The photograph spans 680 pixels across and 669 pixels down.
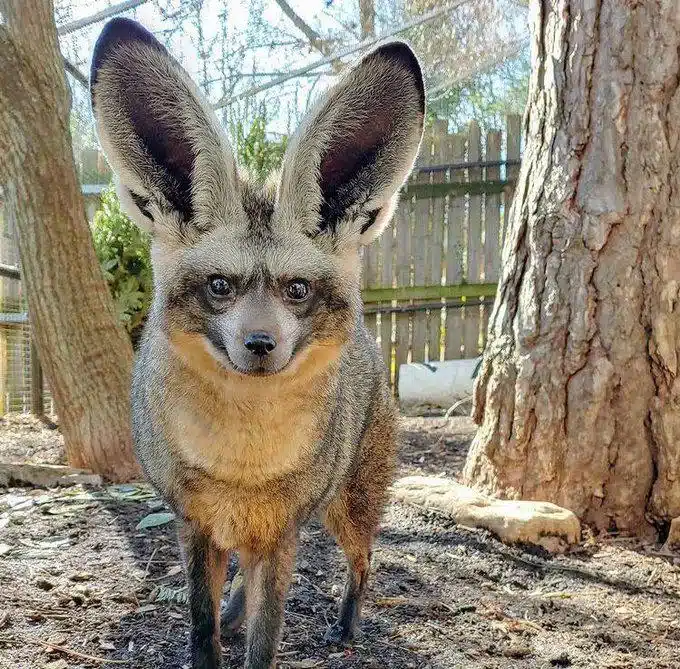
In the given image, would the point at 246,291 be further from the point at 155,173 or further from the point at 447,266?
the point at 447,266

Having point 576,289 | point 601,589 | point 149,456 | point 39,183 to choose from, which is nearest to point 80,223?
point 39,183

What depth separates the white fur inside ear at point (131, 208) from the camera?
2256 mm

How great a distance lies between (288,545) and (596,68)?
2.99 metres

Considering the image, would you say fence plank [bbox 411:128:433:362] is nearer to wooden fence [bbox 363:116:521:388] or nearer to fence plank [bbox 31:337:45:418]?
wooden fence [bbox 363:116:521:388]

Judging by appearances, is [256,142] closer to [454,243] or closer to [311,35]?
[311,35]

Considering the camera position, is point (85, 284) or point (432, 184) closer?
point (85, 284)

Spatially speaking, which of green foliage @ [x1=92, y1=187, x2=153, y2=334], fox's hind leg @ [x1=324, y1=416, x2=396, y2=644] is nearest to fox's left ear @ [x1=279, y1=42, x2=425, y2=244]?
fox's hind leg @ [x1=324, y1=416, x2=396, y2=644]

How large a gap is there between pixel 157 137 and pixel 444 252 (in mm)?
7142

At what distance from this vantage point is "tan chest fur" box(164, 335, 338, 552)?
227cm

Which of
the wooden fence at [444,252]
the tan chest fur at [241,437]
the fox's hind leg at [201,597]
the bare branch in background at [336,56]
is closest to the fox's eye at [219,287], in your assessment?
the tan chest fur at [241,437]

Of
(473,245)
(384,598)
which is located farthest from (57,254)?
(473,245)

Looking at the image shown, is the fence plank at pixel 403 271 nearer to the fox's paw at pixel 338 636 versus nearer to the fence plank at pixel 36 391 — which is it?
the fence plank at pixel 36 391

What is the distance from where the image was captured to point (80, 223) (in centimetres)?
494

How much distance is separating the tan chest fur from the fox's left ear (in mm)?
440
